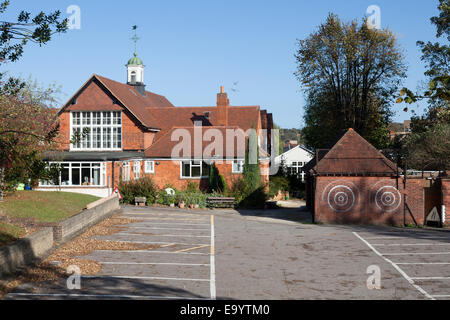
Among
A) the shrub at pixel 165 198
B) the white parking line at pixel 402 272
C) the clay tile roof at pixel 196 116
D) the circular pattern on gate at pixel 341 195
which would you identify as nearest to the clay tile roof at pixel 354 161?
the circular pattern on gate at pixel 341 195

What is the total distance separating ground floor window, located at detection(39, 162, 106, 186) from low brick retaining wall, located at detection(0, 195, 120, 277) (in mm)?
9980

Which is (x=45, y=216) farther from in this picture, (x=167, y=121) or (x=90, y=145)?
(x=167, y=121)

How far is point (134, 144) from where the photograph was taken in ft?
126

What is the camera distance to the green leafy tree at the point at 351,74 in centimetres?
3919

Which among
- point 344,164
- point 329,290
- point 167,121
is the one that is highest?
point 167,121

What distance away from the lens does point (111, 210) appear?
1055 inches

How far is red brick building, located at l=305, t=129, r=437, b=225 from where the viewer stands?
80.2 feet

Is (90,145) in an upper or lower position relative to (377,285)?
upper

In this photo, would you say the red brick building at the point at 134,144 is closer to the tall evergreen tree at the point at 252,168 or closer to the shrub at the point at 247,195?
the tall evergreen tree at the point at 252,168

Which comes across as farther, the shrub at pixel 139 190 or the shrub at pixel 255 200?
the shrub at pixel 255 200

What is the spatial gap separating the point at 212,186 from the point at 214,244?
666 inches

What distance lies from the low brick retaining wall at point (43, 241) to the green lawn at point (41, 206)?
101cm

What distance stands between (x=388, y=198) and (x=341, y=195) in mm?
2397
